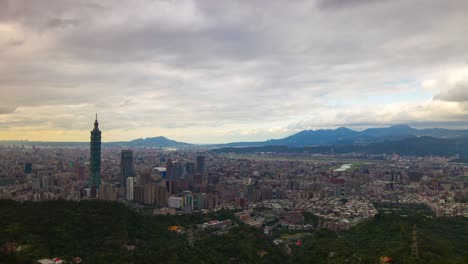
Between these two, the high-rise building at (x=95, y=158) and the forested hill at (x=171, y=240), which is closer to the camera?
the forested hill at (x=171, y=240)

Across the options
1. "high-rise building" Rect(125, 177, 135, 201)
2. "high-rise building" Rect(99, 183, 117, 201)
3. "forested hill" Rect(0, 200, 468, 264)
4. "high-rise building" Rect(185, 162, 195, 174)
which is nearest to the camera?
"forested hill" Rect(0, 200, 468, 264)

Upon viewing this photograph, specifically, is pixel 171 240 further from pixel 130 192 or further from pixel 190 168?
pixel 190 168

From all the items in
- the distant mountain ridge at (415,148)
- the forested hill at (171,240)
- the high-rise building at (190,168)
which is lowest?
the forested hill at (171,240)

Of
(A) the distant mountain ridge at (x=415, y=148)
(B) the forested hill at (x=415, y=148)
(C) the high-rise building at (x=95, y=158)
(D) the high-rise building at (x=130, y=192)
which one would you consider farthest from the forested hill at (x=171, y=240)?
(B) the forested hill at (x=415, y=148)

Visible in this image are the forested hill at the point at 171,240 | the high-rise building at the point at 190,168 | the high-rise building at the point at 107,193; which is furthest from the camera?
the high-rise building at the point at 190,168

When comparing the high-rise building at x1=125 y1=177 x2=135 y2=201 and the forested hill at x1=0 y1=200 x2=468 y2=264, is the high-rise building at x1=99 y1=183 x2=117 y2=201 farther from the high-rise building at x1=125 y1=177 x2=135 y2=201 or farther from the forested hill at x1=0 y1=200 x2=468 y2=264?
the forested hill at x1=0 y1=200 x2=468 y2=264

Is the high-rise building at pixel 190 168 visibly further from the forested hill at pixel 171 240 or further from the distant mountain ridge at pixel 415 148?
the distant mountain ridge at pixel 415 148

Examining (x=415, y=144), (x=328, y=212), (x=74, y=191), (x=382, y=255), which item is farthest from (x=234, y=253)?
(x=415, y=144)

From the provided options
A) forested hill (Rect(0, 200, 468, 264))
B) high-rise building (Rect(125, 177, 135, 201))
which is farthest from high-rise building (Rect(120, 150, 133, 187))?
forested hill (Rect(0, 200, 468, 264))

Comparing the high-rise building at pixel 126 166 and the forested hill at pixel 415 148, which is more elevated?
the forested hill at pixel 415 148
